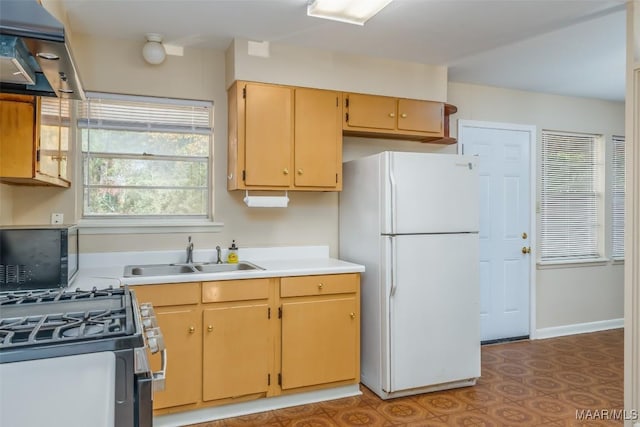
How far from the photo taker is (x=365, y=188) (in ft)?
10.6

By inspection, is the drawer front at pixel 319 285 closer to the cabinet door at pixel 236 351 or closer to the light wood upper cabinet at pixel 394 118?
the cabinet door at pixel 236 351

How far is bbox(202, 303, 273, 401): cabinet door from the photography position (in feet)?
8.79

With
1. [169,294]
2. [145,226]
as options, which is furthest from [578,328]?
[145,226]

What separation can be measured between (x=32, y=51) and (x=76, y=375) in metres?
0.95

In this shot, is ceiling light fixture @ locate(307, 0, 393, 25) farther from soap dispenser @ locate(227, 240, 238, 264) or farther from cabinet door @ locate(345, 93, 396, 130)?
soap dispenser @ locate(227, 240, 238, 264)

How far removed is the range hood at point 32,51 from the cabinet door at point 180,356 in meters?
1.38

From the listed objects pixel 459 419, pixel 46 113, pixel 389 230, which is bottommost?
pixel 459 419

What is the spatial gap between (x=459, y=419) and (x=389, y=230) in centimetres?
123

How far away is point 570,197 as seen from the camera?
470 cm

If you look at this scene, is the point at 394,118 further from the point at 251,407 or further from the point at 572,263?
the point at 572,263

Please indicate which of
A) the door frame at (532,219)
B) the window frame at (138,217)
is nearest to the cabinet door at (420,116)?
the door frame at (532,219)

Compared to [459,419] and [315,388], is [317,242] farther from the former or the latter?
[459,419]

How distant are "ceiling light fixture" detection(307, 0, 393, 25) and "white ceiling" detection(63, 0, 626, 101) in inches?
4.1

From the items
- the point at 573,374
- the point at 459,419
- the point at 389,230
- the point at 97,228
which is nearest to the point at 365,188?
the point at 389,230
